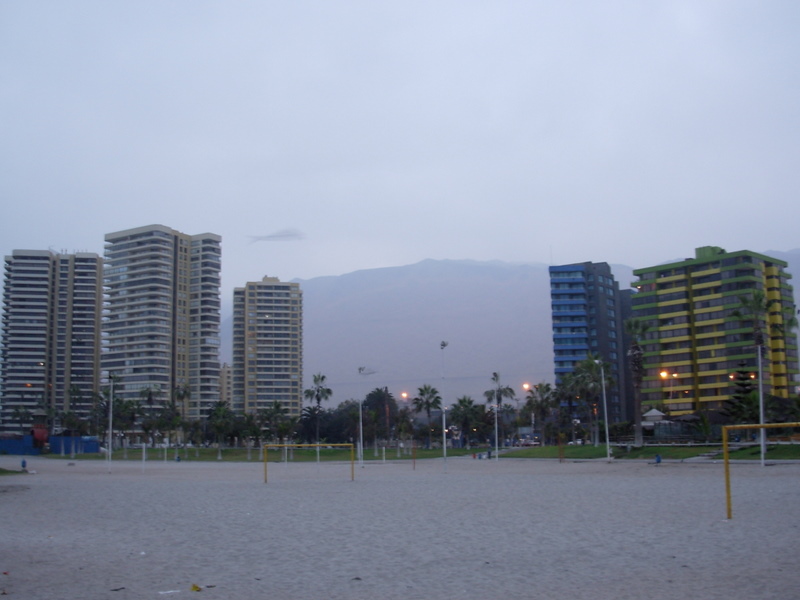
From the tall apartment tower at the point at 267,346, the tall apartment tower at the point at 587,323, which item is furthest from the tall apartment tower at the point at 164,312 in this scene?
the tall apartment tower at the point at 587,323

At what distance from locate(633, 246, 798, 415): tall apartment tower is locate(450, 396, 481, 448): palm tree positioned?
87.0 feet

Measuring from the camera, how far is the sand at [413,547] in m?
8.76

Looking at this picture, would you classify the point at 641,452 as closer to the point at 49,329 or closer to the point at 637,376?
the point at 637,376

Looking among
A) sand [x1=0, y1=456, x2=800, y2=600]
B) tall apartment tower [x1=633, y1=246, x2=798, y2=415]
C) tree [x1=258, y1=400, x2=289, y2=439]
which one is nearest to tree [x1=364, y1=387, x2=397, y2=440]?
tree [x1=258, y1=400, x2=289, y2=439]

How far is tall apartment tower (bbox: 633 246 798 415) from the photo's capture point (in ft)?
341

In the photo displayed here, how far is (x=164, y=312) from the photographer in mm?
165500

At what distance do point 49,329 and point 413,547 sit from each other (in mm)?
189047

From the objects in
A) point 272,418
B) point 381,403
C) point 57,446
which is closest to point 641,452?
point 272,418

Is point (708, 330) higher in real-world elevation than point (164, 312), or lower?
lower

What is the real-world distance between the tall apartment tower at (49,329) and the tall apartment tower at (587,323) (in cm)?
Result: 10860

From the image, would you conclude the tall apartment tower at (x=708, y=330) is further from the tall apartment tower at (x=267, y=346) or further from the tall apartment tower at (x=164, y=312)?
the tall apartment tower at (x=267, y=346)

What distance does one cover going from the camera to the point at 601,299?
5423 inches

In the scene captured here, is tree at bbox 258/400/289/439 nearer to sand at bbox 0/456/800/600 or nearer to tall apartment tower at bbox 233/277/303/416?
sand at bbox 0/456/800/600

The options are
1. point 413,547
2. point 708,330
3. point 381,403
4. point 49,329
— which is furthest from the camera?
point 49,329
